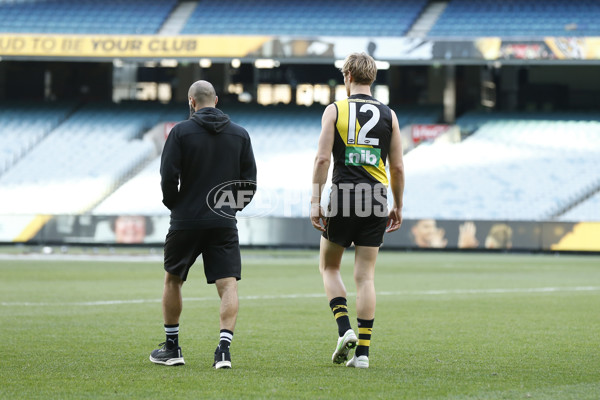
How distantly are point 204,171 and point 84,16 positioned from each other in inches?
1391

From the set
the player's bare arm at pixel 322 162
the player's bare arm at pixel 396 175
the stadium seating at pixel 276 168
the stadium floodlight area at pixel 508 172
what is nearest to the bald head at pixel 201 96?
the player's bare arm at pixel 322 162

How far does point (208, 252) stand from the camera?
7.67m

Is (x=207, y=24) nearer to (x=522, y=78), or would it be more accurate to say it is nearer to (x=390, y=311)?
(x=522, y=78)

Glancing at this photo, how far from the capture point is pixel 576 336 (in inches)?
391

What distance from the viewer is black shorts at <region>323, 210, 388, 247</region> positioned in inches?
303

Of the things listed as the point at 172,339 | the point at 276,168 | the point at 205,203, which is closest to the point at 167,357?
the point at 172,339

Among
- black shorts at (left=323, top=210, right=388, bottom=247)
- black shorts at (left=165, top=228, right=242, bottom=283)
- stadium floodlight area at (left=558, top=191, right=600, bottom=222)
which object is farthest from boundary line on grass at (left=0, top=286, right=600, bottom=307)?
stadium floodlight area at (left=558, top=191, right=600, bottom=222)

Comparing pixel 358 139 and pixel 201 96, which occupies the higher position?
pixel 201 96

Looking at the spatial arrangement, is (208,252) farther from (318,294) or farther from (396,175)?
(318,294)

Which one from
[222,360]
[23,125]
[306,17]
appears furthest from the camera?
[306,17]

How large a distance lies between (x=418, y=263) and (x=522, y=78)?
58.7 ft

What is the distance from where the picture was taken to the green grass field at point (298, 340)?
6.48 m

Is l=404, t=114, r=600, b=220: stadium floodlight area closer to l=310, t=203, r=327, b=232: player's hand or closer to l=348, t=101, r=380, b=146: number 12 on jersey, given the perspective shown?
l=348, t=101, r=380, b=146: number 12 on jersey

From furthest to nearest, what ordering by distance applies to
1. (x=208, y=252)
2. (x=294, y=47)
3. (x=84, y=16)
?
(x=84, y=16) < (x=294, y=47) < (x=208, y=252)
